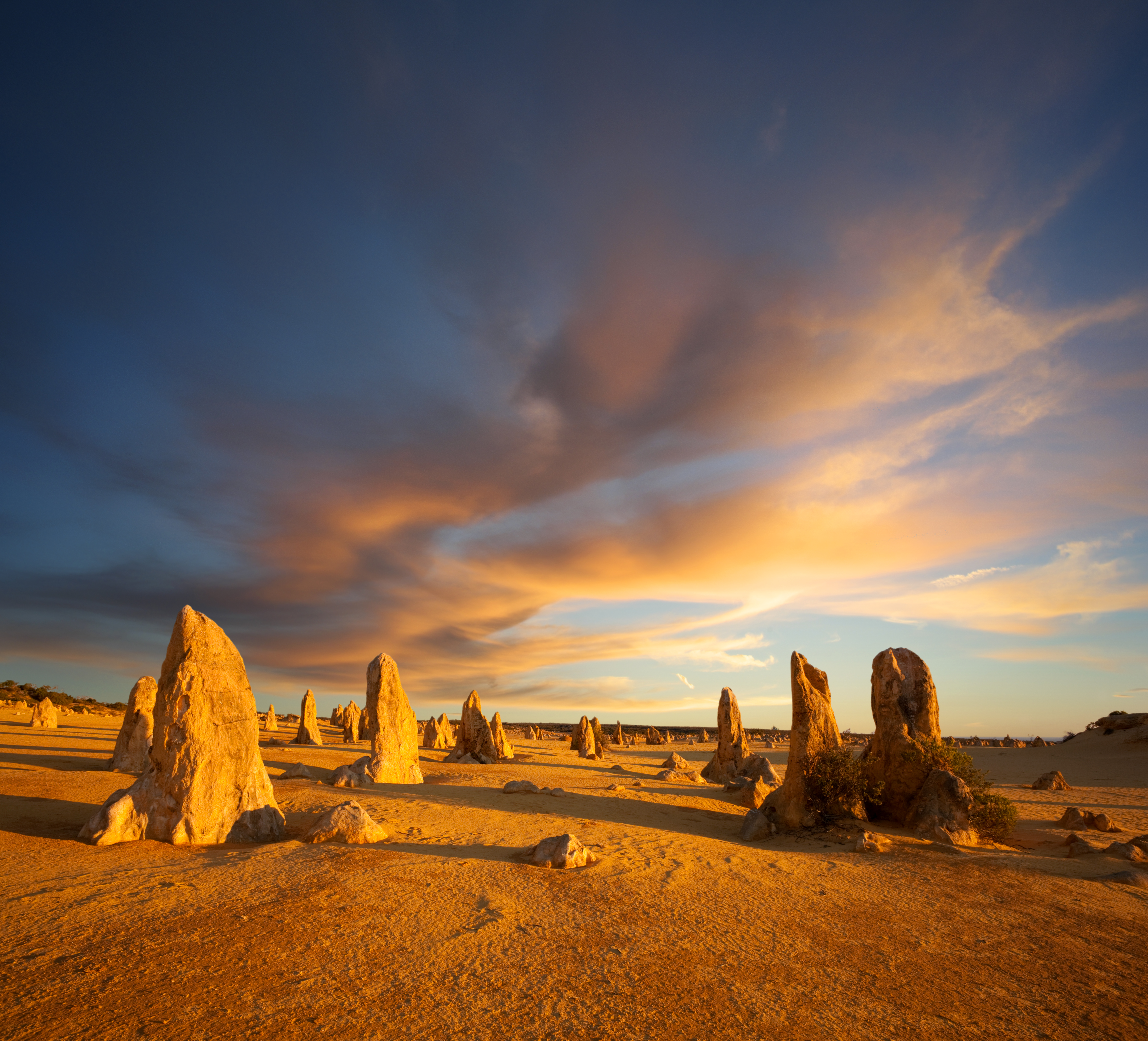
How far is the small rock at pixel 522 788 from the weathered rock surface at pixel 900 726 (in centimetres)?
962

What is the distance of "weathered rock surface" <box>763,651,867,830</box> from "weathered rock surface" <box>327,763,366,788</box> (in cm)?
1210

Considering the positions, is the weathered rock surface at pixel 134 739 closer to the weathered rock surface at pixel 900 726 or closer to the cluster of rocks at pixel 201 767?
the cluster of rocks at pixel 201 767

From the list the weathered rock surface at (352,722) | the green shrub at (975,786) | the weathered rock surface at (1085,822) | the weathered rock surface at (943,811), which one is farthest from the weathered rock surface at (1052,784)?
the weathered rock surface at (352,722)

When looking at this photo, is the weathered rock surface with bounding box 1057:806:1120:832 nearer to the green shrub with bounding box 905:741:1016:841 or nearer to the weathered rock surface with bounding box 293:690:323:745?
the green shrub with bounding box 905:741:1016:841

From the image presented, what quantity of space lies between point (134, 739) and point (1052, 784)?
35.8 m

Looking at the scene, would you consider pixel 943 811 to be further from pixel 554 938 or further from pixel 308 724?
pixel 308 724

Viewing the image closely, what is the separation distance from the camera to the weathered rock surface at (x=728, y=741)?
27422mm

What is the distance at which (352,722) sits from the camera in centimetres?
4841

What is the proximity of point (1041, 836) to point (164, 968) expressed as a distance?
1851 cm

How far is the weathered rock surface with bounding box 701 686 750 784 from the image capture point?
2742 cm

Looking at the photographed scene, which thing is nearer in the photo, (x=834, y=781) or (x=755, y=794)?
(x=834, y=781)

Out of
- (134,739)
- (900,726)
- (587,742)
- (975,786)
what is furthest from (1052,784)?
(134,739)

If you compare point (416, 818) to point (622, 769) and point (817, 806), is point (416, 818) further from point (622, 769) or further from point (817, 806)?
point (622, 769)

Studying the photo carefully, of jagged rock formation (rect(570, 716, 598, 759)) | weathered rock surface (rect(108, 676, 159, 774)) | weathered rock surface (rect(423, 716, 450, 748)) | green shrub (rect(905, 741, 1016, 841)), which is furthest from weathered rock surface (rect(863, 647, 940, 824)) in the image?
weathered rock surface (rect(423, 716, 450, 748))
